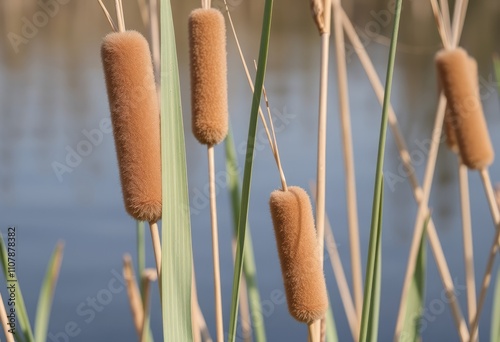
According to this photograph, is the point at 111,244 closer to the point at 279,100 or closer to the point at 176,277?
the point at 279,100

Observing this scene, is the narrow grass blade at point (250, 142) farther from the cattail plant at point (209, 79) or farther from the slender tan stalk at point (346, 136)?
the slender tan stalk at point (346, 136)

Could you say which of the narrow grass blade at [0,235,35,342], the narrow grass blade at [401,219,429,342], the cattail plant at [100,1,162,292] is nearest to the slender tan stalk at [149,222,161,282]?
the cattail plant at [100,1,162,292]

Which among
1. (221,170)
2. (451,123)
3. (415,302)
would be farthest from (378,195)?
(221,170)

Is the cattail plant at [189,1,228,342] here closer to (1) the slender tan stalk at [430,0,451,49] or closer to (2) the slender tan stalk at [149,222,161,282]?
(2) the slender tan stalk at [149,222,161,282]

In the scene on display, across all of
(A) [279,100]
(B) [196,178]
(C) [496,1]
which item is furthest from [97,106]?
(C) [496,1]

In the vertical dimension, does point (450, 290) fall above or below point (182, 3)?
below

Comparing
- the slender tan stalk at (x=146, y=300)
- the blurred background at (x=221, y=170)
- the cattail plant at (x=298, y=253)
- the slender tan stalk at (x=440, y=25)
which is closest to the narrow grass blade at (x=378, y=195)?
the cattail plant at (x=298, y=253)

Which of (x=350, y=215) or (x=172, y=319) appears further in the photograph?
(x=350, y=215)
